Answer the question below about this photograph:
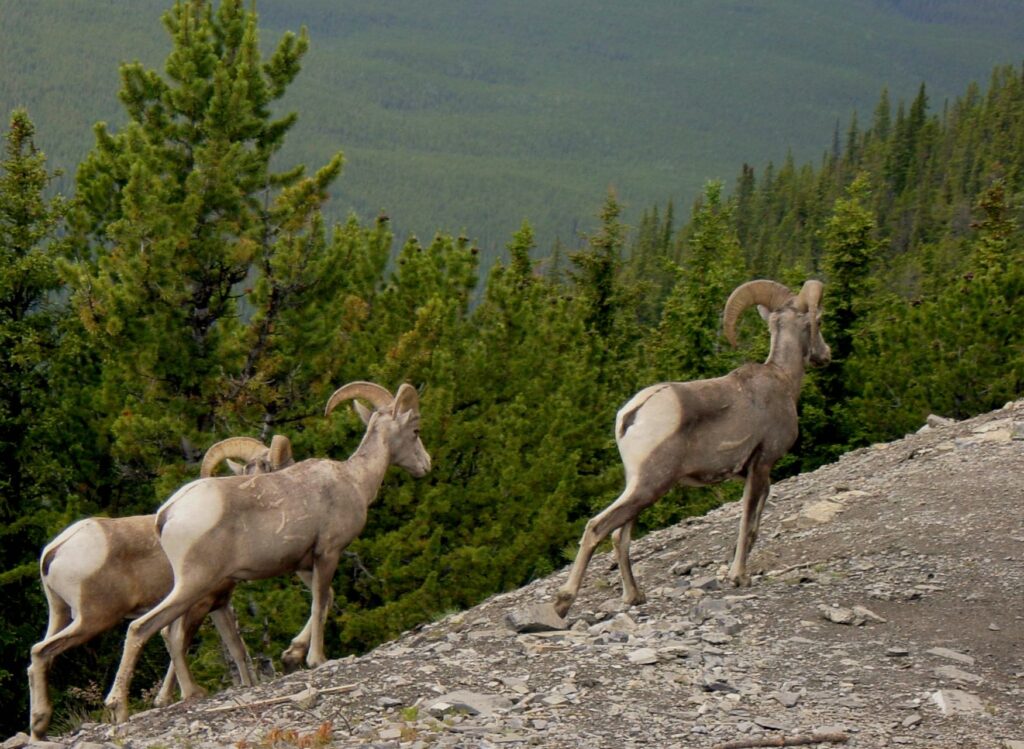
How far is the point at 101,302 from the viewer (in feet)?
58.7

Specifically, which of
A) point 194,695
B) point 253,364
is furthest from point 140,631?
point 253,364

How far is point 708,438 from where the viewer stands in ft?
36.2

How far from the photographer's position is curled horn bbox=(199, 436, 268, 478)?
40.9ft

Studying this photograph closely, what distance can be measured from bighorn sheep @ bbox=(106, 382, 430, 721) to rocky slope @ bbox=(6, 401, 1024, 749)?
28.2 inches

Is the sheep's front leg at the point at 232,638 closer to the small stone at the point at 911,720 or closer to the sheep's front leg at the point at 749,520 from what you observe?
the sheep's front leg at the point at 749,520

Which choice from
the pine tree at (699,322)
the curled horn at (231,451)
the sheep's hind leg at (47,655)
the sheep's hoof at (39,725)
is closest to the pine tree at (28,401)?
the curled horn at (231,451)

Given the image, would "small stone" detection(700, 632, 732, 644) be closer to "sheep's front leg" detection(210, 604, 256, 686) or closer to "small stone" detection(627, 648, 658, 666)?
"small stone" detection(627, 648, 658, 666)

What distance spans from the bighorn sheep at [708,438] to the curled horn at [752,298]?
13 millimetres

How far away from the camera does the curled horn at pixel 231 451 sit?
12461 mm

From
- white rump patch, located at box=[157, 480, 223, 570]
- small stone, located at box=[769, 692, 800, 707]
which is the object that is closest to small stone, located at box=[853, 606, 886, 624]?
small stone, located at box=[769, 692, 800, 707]

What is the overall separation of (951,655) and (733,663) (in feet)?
5.20

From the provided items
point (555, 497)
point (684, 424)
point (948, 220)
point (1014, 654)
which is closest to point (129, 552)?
point (684, 424)

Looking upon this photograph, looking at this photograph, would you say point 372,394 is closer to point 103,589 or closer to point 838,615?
point 103,589

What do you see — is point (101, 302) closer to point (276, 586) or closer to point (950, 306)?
point (276, 586)
